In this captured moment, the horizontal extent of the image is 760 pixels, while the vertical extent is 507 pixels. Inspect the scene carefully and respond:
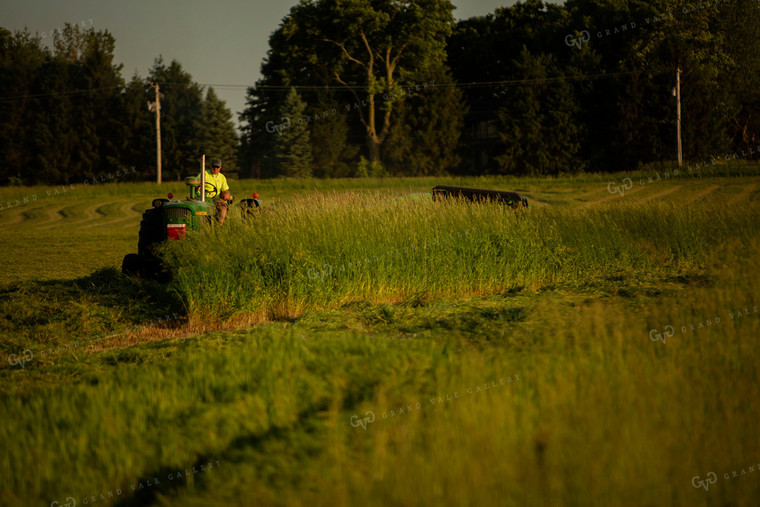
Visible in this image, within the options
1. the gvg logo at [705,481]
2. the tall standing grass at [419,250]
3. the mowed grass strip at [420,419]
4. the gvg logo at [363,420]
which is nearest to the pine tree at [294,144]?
the tall standing grass at [419,250]

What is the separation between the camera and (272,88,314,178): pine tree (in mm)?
65562

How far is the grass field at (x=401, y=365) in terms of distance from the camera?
4.46 metres

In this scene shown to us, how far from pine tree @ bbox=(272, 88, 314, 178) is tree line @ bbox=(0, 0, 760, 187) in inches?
7.2

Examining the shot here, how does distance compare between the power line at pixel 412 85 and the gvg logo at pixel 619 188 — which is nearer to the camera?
the gvg logo at pixel 619 188

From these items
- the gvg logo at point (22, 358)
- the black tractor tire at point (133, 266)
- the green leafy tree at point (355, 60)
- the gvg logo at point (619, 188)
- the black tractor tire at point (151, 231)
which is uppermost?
the green leafy tree at point (355, 60)

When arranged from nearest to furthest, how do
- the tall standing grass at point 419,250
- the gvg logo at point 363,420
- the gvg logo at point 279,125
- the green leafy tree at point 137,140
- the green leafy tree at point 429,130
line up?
the gvg logo at point 363,420
the tall standing grass at point 419,250
the green leafy tree at point 429,130
the gvg logo at point 279,125
the green leafy tree at point 137,140

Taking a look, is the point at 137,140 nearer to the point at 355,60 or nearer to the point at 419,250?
the point at 355,60

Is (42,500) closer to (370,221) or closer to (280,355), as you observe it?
(280,355)

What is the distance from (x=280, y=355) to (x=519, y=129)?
51436mm

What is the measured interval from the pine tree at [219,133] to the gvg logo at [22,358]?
63.8 m

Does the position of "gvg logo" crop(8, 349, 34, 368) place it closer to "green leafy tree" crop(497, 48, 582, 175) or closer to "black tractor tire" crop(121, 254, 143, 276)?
"black tractor tire" crop(121, 254, 143, 276)

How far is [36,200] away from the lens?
157ft

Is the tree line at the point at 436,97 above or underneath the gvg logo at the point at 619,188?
above

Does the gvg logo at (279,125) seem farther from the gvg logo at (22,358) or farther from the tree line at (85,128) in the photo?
the gvg logo at (22,358)
